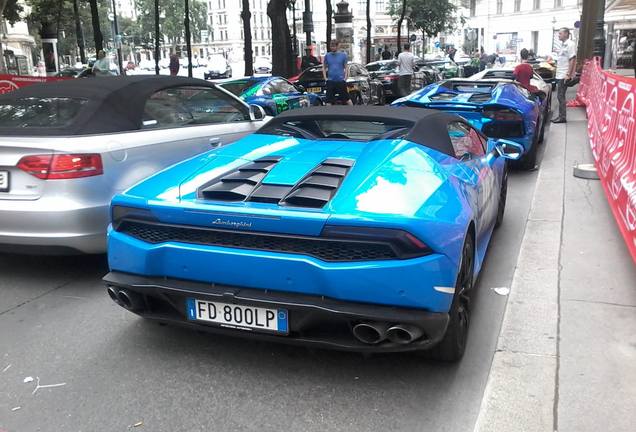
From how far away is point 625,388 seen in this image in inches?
117

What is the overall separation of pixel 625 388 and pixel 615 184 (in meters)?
3.26

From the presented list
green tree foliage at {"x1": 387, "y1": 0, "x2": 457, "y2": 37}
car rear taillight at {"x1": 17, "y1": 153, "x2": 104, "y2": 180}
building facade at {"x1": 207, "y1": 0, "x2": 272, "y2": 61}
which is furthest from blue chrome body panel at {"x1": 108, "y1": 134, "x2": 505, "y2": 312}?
building facade at {"x1": 207, "y1": 0, "x2": 272, "y2": 61}

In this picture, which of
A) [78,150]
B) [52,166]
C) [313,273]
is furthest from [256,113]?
[313,273]

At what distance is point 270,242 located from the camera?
2949 mm

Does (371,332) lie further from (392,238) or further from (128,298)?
(128,298)

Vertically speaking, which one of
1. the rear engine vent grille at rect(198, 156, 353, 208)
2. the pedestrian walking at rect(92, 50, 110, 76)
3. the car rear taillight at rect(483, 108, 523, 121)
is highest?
the pedestrian walking at rect(92, 50, 110, 76)

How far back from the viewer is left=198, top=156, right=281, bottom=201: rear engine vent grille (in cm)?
314

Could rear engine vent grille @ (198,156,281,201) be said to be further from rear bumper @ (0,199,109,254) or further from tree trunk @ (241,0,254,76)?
tree trunk @ (241,0,254,76)

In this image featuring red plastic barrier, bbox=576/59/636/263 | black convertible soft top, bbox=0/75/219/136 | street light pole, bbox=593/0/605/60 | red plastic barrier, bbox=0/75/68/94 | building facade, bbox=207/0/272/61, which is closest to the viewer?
black convertible soft top, bbox=0/75/219/136

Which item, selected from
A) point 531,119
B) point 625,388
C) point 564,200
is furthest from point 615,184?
point 625,388

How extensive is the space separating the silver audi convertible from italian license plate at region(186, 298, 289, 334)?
1741 millimetres

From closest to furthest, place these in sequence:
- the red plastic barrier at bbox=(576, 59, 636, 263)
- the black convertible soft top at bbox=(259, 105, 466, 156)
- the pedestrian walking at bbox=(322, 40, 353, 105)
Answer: the black convertible soft top at bbox=(259, 105, 466, 156)
the red plastic barrier at bbox=(576, 59, 636, 263)
the pedestrian walking at bbox=(322, 40, 353, 105)

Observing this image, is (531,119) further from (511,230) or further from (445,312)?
(445,312)

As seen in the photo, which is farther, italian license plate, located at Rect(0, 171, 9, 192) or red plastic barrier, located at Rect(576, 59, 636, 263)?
red plastic barrier, located at Rect(576, 59, 636, 263)
